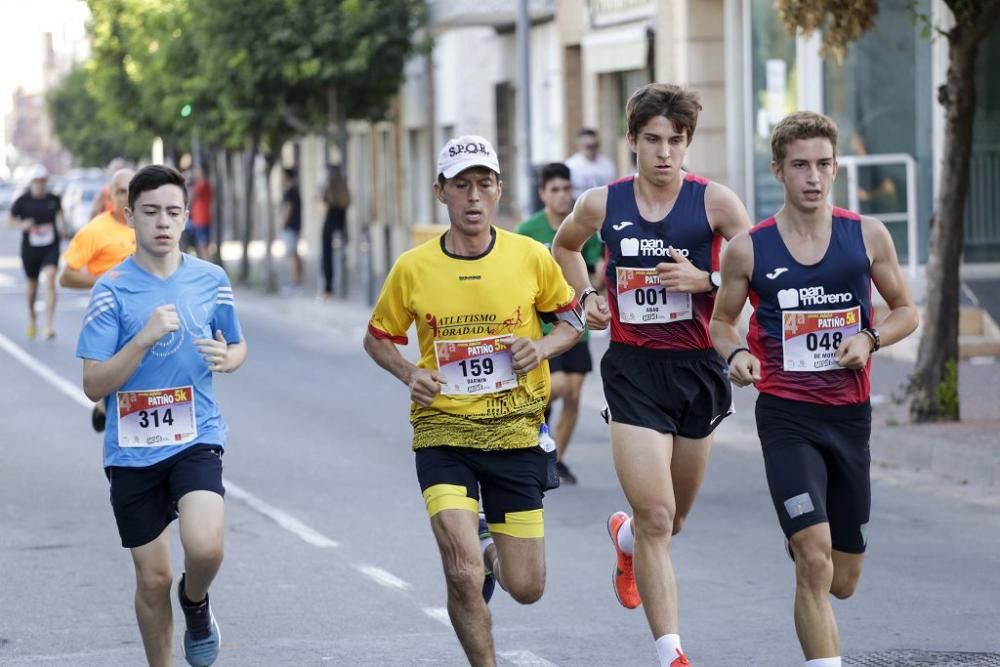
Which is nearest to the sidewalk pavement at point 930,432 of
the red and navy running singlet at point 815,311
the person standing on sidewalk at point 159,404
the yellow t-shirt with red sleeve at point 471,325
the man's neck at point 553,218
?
the man's neck at point 553,218

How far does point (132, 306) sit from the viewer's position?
6613 mm

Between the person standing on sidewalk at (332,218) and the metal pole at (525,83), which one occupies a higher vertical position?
the metal pole at (525,83)

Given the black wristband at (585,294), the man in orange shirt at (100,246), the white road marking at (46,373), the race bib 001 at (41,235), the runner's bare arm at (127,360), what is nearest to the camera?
the runner's bare arm at (127,360)

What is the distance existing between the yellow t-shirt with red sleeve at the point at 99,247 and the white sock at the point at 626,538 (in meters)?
4.95

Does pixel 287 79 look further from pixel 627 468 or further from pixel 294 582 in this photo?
pixel 627 468

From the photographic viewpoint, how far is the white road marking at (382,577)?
894cm

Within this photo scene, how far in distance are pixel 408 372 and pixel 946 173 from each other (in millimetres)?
7856

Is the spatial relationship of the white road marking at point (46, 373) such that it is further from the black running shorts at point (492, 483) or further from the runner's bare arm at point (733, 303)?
the runner's bare arm at point (733, 303)

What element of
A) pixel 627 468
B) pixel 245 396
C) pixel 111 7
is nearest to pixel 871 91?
pixel 245 396

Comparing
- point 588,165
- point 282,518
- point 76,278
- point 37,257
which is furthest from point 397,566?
point 37,257

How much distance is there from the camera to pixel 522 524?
6.66 meters

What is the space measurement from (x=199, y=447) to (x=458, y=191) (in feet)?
3.96

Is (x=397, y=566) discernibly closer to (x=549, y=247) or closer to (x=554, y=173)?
(x=549, y=247)

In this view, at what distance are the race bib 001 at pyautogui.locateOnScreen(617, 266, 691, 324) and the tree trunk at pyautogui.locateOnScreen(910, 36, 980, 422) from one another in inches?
260
